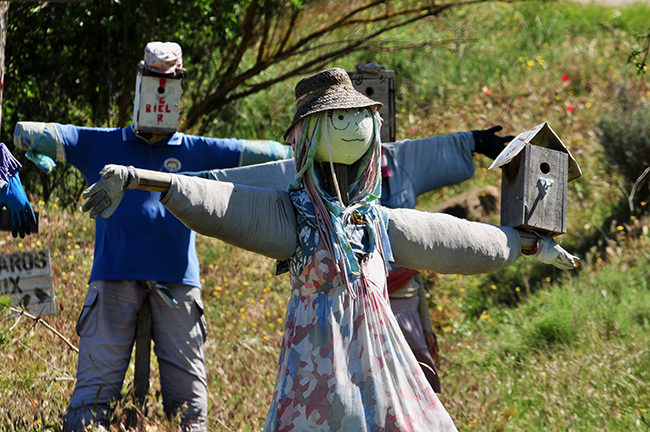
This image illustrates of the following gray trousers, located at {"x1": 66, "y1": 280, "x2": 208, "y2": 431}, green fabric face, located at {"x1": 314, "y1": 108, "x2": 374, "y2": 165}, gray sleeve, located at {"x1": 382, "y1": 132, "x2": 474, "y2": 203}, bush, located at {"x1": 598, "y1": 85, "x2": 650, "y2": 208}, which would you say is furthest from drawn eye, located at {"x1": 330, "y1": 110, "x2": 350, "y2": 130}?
bush, located at {"x1": 598, "y1": 85, "x2": 650, "y2": 208}

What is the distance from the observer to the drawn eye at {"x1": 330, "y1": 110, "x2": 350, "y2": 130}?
109 inches

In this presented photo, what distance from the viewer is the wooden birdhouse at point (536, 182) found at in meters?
3.03

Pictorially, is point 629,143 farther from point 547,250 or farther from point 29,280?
point 29,280

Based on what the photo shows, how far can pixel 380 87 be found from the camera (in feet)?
13.9

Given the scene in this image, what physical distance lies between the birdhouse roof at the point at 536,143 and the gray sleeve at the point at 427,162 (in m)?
0.75

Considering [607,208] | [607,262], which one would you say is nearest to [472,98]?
[607,208]

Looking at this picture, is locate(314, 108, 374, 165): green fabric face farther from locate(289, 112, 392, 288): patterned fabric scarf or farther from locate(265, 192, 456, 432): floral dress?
locate(265, 192, 456, 432): floral dress

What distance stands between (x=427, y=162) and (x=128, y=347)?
70.4 inches

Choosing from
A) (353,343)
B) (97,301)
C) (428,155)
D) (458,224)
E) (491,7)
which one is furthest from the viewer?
(491,7)

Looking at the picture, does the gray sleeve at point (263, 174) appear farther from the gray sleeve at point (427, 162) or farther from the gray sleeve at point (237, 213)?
the gray sleeve at point (237, 213)

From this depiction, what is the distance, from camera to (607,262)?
19.8 ft

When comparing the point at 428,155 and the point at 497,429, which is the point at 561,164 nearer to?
the point at 428,155

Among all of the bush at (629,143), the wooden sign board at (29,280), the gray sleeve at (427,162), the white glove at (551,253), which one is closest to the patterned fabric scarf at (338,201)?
the white glove at (551,253)

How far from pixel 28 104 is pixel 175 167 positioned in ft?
11.3
